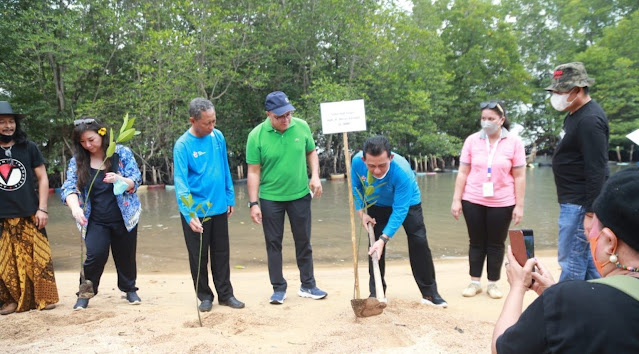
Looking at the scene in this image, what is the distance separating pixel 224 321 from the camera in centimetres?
359

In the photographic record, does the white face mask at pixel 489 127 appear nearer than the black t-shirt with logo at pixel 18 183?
No

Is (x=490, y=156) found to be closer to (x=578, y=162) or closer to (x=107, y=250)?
(x=578, y=162)

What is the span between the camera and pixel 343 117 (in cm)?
391

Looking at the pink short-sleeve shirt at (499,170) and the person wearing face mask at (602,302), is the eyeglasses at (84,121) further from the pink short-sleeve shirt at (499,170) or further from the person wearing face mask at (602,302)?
the person wearing face mask at (602,302)

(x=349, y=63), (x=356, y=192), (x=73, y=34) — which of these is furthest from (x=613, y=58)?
(x=356, y=192)

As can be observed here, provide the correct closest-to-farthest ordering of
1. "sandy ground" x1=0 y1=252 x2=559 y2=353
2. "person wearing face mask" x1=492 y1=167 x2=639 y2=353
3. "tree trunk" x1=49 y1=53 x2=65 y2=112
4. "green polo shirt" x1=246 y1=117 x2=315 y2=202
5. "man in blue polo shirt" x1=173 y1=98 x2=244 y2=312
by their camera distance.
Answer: "person wearing face mask" x1=492 y1=167 x2=639 y2=353, "sandy ground" x1=0 y1=252 x2=559 y2=353, "man in blue polo shirt" x1=173 y1=98 x2=244 y2=312, "green polo shirt" x1=246 y1=117 x2=315 y2=202, "tree trunk" x1=49 y1=53 x2=65 y2=112

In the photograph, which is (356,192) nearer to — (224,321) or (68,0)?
(224,321)

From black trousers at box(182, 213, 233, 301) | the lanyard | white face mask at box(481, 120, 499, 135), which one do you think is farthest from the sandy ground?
white face mask at box(481, 120, 499, 135)

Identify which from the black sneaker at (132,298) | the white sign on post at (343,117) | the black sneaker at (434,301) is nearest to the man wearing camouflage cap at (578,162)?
the black sneaker at (434,301)

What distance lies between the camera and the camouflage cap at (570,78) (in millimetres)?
3265

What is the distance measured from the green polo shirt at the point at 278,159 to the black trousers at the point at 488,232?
1.56 metres

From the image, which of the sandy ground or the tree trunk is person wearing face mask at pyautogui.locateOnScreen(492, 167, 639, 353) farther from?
the tree trunk

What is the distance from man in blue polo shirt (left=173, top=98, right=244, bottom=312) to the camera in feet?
12.4

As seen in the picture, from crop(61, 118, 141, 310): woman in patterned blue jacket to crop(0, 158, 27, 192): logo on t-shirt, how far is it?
0.40 metres
